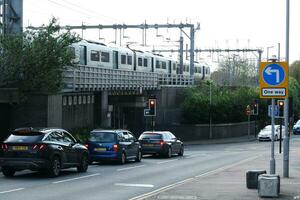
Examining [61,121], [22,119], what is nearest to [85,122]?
[61,121]

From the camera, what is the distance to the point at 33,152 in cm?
1955

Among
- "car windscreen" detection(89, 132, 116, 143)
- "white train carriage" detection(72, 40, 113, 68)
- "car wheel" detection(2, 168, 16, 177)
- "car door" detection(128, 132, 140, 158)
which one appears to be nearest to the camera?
"car wheel" detection(2, 168, 16, 177)

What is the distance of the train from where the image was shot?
40.8 metres

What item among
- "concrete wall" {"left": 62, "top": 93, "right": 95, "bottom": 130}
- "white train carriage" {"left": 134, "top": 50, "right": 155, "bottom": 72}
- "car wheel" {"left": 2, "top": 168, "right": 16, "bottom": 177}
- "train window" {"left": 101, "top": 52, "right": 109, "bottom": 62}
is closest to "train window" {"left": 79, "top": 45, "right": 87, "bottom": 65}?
"concrete wall" {"left": 62, "top": 93, "right": 95, "bottom": 130}

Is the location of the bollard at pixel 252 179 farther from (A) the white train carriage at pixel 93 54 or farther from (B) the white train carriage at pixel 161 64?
(B) the white train carriage at pixel 161 64

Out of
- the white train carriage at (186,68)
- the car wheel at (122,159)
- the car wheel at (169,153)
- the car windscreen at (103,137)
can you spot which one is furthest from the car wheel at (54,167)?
the white train carriage at (186,68)

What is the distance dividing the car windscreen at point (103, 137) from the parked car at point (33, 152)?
600 centimetres

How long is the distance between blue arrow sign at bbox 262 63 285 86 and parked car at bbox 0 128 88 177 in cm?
726

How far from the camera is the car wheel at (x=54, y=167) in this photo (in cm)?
2002

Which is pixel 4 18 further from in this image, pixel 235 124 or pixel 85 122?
pixel 235 124

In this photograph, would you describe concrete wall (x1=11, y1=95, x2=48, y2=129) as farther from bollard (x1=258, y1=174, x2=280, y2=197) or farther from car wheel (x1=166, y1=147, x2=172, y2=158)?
bollard (x1=258, y1=174, x2=280, y2=197)

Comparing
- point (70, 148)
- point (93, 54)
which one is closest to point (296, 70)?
point (93, 54)

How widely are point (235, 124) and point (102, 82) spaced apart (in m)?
27.2

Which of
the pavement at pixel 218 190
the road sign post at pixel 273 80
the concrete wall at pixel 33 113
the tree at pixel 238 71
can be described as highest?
the tree at pixel 238 71
